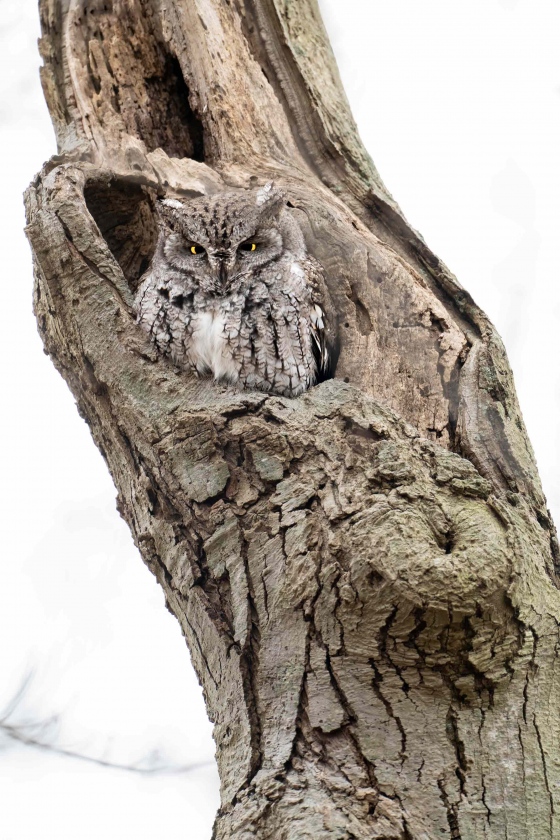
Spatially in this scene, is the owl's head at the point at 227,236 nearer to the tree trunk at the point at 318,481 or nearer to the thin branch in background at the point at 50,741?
the tree trunk at the point at 318,481

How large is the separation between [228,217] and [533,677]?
1.85 meters

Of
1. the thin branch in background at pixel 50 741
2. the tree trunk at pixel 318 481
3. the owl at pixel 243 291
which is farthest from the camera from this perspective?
the thin branch in background at pixel 50 741

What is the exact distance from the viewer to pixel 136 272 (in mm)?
3453

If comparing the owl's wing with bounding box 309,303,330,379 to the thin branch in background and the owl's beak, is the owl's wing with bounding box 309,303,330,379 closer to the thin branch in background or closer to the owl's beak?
the owl's beak

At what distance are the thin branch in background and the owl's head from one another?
241cm


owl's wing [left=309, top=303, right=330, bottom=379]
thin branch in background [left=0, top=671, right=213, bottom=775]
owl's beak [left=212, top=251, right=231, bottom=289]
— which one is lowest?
thin branch in background [left=0, top=671, right=213, bottom=775]

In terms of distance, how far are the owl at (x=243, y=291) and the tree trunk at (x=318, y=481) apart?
0.11 metres

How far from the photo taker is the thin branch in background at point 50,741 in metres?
3.88

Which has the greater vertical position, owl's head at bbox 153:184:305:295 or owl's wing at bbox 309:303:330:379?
owl's head at bbox 153:184:305:295

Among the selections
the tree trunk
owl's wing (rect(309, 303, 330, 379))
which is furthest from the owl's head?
owl's wing (rect(309, 303, 330, 379))

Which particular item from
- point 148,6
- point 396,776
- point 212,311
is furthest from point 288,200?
point 396,776

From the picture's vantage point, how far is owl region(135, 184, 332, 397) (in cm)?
273

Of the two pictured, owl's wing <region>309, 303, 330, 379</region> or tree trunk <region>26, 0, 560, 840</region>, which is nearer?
tree trunk <region>26, 0, 560, 840</region>

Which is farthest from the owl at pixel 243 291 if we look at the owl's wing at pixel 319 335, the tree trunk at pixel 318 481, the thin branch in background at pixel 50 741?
the thin branch in background at pixel 50 741
